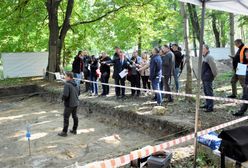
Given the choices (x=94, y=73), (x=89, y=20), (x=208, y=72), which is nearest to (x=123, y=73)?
(x=94, y=73)

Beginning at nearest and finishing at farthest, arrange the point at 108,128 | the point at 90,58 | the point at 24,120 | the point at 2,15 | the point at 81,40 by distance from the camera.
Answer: the point at 108,128, the point at 24,120, the point at 90,58, the point at 2,15, the point at 81,40

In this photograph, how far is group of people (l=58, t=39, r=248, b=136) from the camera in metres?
8.78

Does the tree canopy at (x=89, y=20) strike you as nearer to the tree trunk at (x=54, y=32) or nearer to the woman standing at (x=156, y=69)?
the tree trunk at (x=54, y=32)

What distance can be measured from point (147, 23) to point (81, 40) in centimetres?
575

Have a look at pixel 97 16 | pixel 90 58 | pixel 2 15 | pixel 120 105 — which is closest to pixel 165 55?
pixel 120 105

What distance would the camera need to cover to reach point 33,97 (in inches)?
675

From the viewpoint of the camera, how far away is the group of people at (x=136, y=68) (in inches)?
405

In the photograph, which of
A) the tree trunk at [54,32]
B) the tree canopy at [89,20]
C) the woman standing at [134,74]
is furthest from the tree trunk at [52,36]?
the woman standing at [134,74]

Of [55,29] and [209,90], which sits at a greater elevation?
[55,29]

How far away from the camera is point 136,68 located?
12156mm

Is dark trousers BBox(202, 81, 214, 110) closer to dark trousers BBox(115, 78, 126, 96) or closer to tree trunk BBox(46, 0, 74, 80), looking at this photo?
dark trousers BBox(115, 78, 126, 96)

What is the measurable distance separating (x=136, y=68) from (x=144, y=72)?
37 cm

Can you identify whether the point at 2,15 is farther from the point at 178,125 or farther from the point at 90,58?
the point at 178,125

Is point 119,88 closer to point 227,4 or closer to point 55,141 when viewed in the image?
point 55,141
